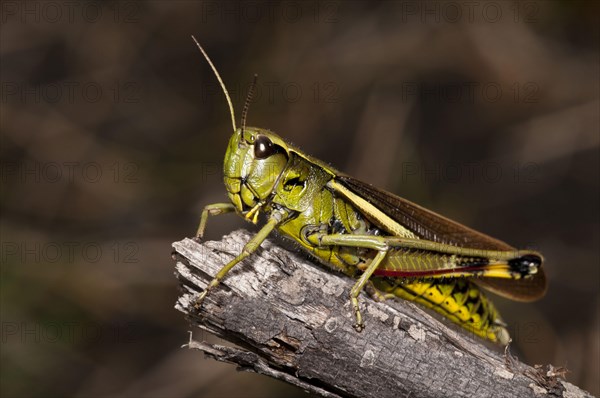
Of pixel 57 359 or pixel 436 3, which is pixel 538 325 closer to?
pixel 436 3

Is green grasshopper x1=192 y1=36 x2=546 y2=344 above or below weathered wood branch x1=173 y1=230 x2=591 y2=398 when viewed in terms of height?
above

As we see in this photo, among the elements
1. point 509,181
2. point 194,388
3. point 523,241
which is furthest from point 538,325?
point 194,388
